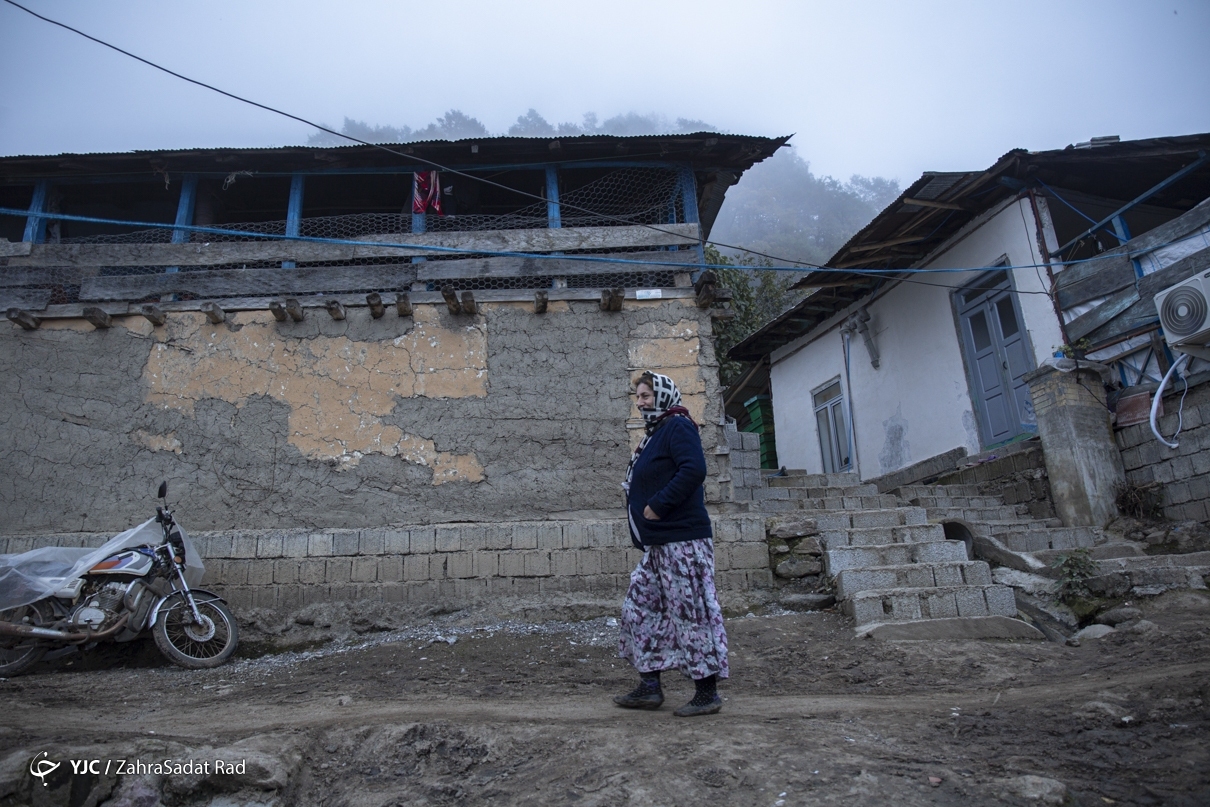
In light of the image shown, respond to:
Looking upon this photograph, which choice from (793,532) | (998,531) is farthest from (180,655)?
(998,531)

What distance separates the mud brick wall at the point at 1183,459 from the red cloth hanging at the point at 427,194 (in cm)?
730

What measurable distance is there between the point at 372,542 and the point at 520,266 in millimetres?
2927

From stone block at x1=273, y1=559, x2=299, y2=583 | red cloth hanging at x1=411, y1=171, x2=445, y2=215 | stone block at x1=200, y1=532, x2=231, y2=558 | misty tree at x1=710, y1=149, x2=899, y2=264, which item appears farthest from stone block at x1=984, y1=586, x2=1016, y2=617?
misty tree at x1=710, y1=149, x2=899, y2=264

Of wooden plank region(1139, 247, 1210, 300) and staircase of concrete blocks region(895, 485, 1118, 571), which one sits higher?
wooden plank region(1139, 247, 1210, 300)

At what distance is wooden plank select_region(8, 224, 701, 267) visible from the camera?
7.19 meters

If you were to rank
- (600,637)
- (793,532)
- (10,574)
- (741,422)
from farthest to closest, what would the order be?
(741,422), (793,532), (600,637), (10,574)

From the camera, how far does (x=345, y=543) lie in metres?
6.13

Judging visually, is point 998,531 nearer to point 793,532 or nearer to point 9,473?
point 793,532

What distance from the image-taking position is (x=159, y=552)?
533cm

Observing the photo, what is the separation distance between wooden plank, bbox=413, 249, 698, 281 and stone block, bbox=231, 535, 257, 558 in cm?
278

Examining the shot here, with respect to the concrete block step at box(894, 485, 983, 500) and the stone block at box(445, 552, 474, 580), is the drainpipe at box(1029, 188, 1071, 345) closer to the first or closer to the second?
the concrete block step at box(894, 485, 983, 500)

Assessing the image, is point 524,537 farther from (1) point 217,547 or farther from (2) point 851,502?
(2) point 851,502

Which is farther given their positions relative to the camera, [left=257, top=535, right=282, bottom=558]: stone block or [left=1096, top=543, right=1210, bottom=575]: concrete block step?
[left=257, top=535, right=282, bottom=558]: stone block

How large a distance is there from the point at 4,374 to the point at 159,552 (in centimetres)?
292
